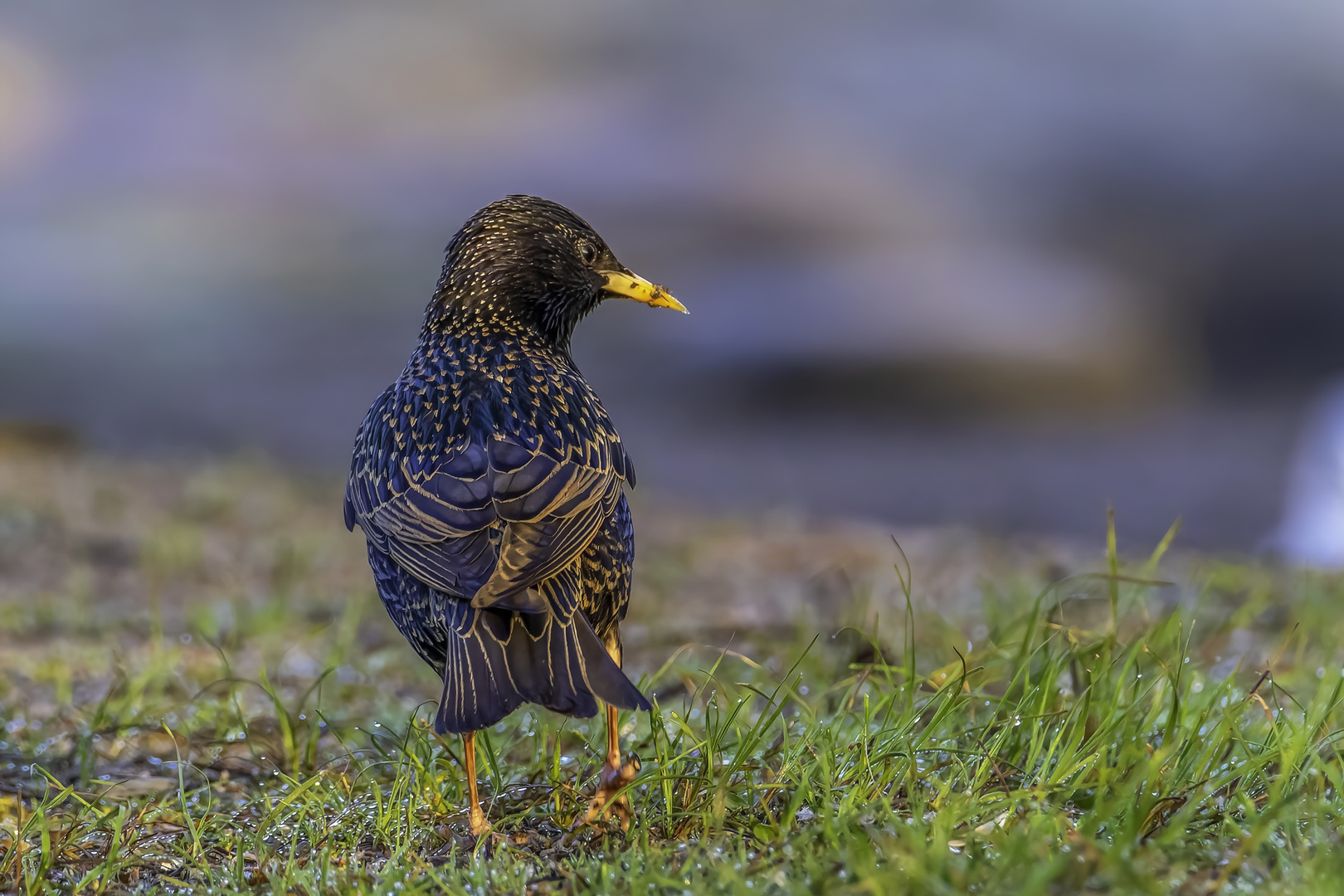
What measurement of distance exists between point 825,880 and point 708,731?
670 mm

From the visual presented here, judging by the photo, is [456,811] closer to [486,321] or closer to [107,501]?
[486,321]

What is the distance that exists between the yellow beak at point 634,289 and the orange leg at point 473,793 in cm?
153

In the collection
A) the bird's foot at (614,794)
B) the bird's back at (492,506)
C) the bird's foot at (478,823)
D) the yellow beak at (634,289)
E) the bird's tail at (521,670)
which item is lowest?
the bird's foot at (478,823)

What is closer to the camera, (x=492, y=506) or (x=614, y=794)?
(x=614, y=794)

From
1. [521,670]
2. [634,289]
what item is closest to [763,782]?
[521,670]

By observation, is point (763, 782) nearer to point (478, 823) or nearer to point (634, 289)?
point (478, 823)

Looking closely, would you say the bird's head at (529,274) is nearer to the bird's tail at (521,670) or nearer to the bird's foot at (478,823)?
the bird's tail at (521,670)

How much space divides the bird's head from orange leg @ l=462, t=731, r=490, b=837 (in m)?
1.34

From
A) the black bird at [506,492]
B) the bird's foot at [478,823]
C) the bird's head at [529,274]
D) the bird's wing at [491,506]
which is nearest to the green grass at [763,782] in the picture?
the bird's foot at [478,823]

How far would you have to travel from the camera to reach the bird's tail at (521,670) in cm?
275

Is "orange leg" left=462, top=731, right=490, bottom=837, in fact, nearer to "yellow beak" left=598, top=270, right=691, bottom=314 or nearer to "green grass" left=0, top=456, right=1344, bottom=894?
"green grass" left=0, top=456, right=1344, bottom=894

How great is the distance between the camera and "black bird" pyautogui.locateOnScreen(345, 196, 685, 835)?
2.86 m

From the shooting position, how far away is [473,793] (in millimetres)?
2992

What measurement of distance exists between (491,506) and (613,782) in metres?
0.75
